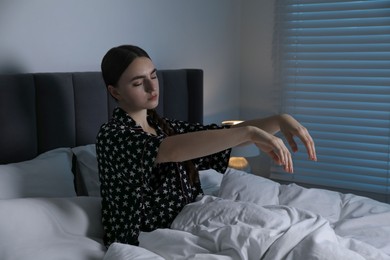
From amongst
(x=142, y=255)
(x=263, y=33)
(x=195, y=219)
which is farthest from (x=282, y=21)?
(x=142, y=255)

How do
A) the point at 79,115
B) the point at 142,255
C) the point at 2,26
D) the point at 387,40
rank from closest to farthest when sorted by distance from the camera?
1. the point at 142,255
2. the point at 2,26
3. the point at 79,115
4. the point at 387,40

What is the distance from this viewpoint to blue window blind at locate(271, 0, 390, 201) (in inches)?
131

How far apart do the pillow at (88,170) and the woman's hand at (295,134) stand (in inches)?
32.8

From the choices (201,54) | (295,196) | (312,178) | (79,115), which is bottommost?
(312,178)

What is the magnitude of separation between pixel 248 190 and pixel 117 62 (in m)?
0.77

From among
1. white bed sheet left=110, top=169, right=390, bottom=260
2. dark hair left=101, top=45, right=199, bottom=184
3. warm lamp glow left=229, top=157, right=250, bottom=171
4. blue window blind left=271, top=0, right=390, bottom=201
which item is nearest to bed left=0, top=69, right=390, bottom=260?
white bed sheet left=110, top=169, right=390, bottom=260

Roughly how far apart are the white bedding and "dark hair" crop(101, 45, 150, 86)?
1.51 feet

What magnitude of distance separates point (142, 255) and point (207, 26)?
89.8 inches

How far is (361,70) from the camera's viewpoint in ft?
11.1

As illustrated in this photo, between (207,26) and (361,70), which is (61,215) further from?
(361,70)

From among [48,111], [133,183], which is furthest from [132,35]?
[133,183]

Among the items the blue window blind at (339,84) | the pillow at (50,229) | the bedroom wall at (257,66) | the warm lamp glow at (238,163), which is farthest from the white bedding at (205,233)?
the bedroom wall at (257,66)

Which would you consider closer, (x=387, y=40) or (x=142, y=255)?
(x=142, y=255)

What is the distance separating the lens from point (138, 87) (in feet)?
6.31
